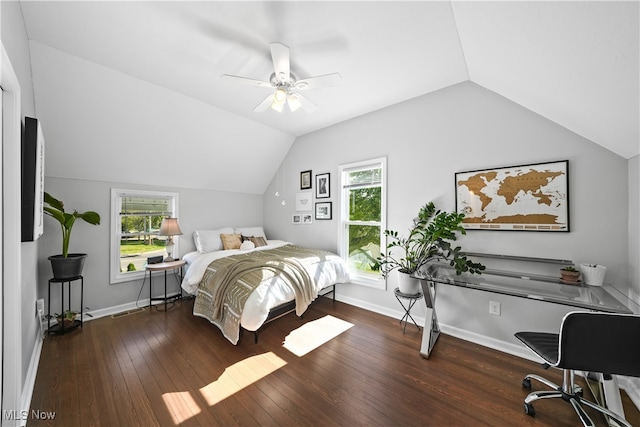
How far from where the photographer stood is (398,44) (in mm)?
2035

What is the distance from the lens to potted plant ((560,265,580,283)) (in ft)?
6.34

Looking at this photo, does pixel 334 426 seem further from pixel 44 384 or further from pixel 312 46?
pixel 312 46

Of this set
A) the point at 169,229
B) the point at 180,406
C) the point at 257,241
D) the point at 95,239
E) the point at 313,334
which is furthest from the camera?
the point at 257,241

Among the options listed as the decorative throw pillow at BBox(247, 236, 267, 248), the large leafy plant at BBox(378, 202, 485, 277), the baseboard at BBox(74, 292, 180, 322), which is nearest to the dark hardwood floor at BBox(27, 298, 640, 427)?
the baseboard at BBox(74, 292, 180, 322)

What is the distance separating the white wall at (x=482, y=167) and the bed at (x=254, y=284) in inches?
28.8

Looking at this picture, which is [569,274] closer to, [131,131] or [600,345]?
[600,345]

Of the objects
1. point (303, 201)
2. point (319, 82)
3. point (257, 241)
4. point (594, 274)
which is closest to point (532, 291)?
point (594, 274)

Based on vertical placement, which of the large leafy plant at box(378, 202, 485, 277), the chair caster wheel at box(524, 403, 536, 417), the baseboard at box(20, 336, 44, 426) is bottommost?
the chair caster wheel at box(524, 403, 536, 417)

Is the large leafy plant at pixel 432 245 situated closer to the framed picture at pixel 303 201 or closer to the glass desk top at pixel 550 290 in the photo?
the glass desk top at pixel 550 290

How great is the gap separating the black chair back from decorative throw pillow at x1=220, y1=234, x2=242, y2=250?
3854 mm

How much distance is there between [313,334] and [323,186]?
7.27ft

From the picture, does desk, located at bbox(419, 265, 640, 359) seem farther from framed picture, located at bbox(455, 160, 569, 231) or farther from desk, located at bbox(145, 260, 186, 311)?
desk, located at bbox(145, 260, 186, 311)

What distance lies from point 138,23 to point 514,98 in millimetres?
3240

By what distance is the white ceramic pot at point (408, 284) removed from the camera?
2531 mm
